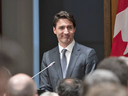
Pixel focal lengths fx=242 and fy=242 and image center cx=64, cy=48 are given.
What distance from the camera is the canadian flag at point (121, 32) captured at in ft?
11.0

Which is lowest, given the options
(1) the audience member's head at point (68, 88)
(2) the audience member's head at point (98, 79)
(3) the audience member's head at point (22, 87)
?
(1) the audience member's head at point (68, 88)

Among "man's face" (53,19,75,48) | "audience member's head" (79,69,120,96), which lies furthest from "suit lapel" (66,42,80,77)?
"audience member's head" (79,69,120,96)

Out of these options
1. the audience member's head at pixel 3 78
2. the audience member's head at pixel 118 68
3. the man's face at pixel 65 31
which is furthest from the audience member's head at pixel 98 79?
the man's face at pixel 65 31

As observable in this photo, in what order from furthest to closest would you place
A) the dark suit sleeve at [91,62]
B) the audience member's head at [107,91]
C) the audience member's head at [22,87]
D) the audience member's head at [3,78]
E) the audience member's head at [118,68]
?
the dark suit sleeve at [91,62] < the audience member's head at [3,78] < the audience member's head at [118,68] < the audience member's head at [22,87] < the audience member's head at [107,91]

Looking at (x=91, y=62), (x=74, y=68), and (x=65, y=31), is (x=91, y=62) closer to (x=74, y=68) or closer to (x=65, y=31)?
(x=74, y=68)

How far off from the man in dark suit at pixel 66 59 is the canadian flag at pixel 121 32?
2.40 ft

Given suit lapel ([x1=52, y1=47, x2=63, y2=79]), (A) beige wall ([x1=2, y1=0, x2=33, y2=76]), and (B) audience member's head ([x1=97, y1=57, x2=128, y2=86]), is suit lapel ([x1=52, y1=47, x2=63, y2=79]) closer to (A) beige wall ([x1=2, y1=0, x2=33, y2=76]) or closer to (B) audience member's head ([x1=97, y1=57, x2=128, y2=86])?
(A) beige wall ([x1=2, y1=0, x2=33, y2=76])

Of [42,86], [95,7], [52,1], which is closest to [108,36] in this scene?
[95,7]

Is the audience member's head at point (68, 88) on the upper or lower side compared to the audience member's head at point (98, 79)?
lower

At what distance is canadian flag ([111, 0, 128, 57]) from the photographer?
3361mm

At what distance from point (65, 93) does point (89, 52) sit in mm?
1229

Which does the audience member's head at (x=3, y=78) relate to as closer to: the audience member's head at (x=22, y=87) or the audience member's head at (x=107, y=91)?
the audience member's head at (x=22, y=87)

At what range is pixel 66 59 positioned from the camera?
2834 mm

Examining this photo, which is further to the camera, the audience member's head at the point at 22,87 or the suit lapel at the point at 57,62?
the suit lapel at the point at 57,62
